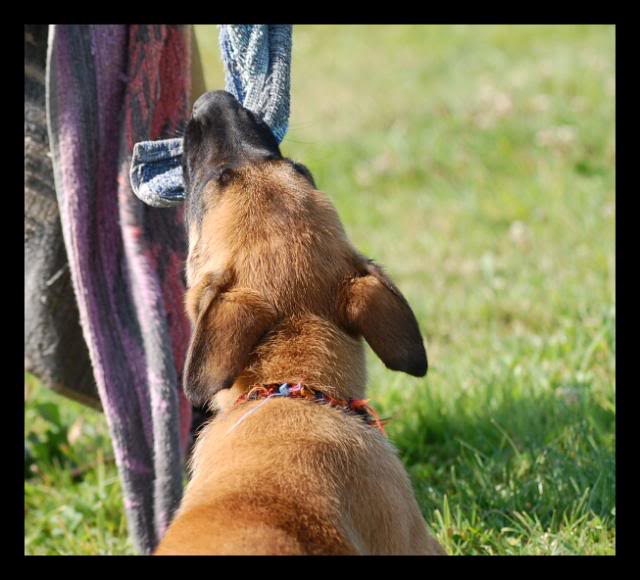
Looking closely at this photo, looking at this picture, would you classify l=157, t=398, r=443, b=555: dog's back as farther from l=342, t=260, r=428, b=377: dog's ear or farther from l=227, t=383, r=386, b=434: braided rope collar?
l=342, t=260, r=428, b=377: dog's ear

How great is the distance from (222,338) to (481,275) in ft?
12.0

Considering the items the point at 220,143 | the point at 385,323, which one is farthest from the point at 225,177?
the point at 385,323

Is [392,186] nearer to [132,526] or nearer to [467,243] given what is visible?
[467,243]

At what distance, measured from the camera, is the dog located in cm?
256

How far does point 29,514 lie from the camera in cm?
432

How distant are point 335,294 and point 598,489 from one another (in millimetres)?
1407

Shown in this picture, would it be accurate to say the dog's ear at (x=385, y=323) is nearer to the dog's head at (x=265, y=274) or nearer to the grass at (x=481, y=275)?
the dog's head at (x=265, y=274)

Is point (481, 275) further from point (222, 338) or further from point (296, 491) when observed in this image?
point (296, 491)

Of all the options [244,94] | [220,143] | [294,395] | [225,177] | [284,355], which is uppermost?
[244,94]

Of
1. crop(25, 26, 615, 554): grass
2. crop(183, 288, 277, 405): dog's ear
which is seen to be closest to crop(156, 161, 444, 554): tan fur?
crop(183, 288, 277, 405): dog's ear

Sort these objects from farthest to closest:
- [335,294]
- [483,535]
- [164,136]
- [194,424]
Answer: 1. [194,424]
2. [164,136]
3. [483,535]
4. [335,294]

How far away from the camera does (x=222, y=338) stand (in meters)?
2.76

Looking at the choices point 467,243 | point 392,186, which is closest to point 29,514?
point 467,243

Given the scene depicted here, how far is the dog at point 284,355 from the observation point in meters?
2.56
